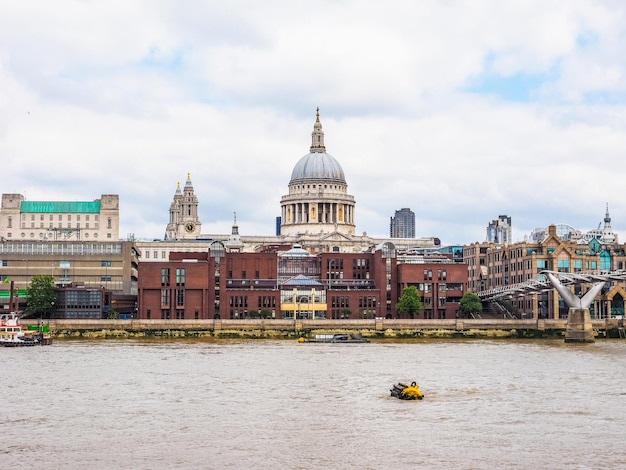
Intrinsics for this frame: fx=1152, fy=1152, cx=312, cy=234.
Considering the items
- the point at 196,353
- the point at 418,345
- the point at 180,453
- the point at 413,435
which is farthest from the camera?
the point at 418,345

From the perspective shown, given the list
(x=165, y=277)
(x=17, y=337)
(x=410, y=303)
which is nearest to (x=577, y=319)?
(x=410, y=303)

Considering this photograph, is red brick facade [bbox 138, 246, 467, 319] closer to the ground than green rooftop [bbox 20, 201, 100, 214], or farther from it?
closer to the ground

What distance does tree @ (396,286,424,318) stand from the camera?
136 metres

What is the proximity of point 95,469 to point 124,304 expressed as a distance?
104 metres

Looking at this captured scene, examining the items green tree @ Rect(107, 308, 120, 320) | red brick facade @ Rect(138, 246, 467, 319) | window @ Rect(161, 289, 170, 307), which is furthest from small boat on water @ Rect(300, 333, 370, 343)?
green tree @ Rect(107, 308, 120, 320)

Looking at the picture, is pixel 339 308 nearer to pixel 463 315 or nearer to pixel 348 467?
pixel 463 315

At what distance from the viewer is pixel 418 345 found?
108812mm

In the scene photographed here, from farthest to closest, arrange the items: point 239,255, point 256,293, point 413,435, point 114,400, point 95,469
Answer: point 239,255
point 256,293
point 114,400
point 413,435
point 95,469

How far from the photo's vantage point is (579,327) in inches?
4478

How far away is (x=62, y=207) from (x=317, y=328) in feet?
277

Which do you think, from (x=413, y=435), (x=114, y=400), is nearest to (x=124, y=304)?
(x=114, y=400)

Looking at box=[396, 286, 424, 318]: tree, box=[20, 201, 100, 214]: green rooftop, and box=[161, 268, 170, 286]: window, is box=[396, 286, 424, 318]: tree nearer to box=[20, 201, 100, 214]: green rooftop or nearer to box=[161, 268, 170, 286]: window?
box=[161, 268, 170, 286]: window

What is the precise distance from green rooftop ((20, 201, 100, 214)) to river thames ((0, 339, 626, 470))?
107m

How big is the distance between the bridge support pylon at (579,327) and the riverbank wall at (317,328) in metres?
10.7
